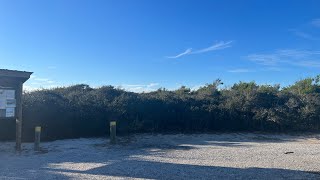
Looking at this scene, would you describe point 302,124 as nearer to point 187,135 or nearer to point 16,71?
point 187,135

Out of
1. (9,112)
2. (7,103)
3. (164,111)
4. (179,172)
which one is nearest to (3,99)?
(7,103)

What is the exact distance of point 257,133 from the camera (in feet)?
61.9

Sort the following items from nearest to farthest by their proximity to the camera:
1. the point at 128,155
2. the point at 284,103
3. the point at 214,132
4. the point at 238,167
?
1. the point at 238,167
2. the point at 128,155
3. the point at 214,132
4. the point at 284,103

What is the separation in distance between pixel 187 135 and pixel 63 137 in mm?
5760

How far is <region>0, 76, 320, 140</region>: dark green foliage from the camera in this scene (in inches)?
645

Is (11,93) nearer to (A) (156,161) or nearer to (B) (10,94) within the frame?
(B) (10,94)

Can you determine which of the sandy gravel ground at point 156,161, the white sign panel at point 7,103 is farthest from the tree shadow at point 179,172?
the white sign panel at point 7,103

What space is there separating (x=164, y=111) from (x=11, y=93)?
9139 mm

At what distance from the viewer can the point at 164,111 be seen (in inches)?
769

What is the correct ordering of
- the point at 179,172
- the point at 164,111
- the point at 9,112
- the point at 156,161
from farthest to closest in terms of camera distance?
the point at 164,111 < the point at 9,112 < the point at 156,161 < the point at 179,172

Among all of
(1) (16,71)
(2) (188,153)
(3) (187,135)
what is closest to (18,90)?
(1) (16,71)

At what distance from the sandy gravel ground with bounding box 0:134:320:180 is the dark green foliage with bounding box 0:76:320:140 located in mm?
1648

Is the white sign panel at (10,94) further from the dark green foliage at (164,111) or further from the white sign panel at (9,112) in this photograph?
the dark green foliage at (164,111)

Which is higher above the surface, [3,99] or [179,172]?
[3,99]
